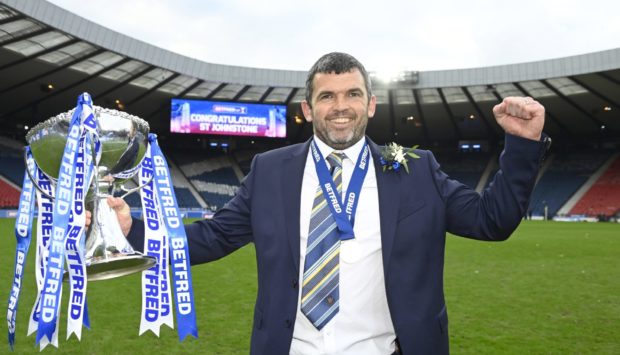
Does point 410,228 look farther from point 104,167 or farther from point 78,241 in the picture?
point 104,167

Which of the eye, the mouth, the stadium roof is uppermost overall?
the stadium roof

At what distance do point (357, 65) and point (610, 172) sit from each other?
4143 cm

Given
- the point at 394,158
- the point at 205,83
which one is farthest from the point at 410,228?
the point at 205,83

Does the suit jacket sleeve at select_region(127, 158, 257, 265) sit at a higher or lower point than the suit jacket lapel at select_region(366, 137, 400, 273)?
lower

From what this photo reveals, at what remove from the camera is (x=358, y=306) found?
6.47 ft

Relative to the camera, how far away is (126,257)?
78.4 inches

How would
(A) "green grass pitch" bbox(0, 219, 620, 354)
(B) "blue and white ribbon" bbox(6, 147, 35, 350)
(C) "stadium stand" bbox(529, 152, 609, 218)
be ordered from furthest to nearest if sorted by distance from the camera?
(C) "stadium stand" bbox(529, 152, 609, 218)
(A) "green grass pitch" bbox(0, 219, 620, 354)
(B) "blue and white ribbon" bbox(6, 147, 35, 350)

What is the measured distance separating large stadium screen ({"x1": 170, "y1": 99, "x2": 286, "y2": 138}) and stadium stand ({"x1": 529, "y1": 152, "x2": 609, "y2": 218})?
67.5 ft

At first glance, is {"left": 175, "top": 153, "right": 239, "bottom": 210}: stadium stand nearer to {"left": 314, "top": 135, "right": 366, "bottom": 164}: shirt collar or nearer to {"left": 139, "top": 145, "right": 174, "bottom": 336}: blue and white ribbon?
{"left": 139, "top": 145, "right": 174, "bottom": 336}: blue and white ribbon

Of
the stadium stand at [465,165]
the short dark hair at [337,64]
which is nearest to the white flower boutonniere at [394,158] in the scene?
the short dark hair at [337,64]

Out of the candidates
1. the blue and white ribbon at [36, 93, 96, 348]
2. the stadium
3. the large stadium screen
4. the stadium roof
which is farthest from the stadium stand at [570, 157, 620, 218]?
the blue and white ribbon at [36, 93, 96, 348]

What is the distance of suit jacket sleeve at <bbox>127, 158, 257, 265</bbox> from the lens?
2279 millimetres

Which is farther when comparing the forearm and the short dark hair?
the short dark hair

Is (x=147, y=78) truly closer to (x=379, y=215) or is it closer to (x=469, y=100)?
(x=469, y=100)
